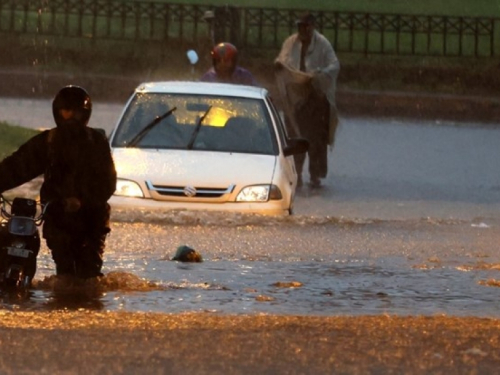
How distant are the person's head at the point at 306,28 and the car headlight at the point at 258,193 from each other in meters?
5.78

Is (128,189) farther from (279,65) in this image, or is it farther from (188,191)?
(279,65)

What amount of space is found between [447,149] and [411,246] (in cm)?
1282

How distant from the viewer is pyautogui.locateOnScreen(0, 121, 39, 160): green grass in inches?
787

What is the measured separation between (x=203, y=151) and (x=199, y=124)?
530 millimetres

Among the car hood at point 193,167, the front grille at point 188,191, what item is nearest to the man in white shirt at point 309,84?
the car hood at point 193,167

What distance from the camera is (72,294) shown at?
9.30 m

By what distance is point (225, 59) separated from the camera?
17.1m

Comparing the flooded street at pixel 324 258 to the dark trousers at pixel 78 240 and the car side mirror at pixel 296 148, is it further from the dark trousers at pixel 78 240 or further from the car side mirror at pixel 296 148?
the car side mirror at pixel 296 148

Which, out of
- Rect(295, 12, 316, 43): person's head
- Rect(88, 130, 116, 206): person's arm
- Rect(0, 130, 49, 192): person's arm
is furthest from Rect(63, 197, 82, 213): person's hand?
Rect(295, 12, 316, 43): person's head

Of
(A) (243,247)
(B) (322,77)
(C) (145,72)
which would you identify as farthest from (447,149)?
(A) (243,247)

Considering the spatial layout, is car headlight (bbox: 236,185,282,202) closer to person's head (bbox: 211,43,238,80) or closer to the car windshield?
the car windshield

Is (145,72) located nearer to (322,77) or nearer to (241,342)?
(322,77)

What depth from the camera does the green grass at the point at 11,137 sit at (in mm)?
19984

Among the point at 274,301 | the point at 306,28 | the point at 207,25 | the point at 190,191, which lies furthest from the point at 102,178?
the point at 207,25
